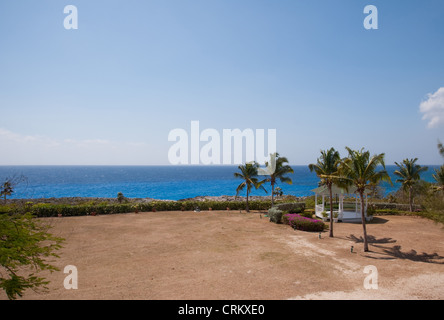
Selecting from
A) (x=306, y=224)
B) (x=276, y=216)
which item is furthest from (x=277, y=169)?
(x=306, y=224)

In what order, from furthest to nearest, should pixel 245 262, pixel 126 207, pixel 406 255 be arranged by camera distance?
1. pixel 126 207
2. pixel 406 255
3. pixel 245 262

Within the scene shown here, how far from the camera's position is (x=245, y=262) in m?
15.4

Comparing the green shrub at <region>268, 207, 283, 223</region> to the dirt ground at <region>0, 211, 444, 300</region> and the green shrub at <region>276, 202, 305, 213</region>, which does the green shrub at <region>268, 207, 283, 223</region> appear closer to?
the dirt ground at <region>0, 211, 444, 300</region>

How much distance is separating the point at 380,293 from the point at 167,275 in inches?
409

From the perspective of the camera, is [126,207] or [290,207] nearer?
[290,207]

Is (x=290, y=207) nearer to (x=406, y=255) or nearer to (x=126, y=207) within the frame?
(x=406, y=255)

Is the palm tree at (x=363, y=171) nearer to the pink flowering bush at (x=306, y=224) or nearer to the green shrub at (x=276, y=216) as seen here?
the pink flowering bush at (x=306, y=224)

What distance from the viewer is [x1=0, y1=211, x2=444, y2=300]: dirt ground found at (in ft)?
37.9

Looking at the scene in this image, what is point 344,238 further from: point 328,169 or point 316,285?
point 316,285

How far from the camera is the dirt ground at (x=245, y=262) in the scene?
37.9 ft

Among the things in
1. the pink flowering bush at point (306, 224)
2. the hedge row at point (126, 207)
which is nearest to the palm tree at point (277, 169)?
the hedge row at point (126, 207)

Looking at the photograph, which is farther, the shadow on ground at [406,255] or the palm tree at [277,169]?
the palm tree at [277,169]

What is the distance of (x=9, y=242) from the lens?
23.2ft

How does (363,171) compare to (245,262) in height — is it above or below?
above
